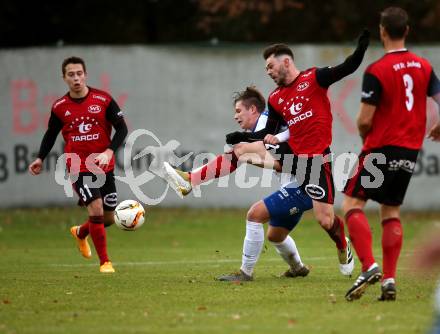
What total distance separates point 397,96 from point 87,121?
5.08m

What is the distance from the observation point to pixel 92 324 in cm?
781

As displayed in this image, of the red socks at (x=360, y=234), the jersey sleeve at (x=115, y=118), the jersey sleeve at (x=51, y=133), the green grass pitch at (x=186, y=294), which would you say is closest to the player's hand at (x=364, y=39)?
the red socks at (x=360, y=234)

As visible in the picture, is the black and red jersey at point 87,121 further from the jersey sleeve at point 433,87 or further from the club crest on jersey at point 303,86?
the jersey sleeve at point 433,87

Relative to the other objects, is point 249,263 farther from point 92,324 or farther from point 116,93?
point 116,93

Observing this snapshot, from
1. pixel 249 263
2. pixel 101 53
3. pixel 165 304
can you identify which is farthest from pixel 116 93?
pixel 165 304

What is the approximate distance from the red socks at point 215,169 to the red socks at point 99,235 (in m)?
1.28

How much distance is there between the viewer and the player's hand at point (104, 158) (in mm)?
11930

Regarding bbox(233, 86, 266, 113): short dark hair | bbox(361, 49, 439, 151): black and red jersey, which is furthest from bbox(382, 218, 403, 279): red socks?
bbox(233, 86, 266, 113): short dark hair

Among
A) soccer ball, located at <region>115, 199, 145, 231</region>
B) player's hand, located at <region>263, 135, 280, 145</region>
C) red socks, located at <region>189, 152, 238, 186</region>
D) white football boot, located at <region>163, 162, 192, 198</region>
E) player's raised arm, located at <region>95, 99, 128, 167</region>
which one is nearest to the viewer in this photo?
player's hand, located at <region>263, 135, 280, 145</region>

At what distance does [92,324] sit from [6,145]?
13168mm

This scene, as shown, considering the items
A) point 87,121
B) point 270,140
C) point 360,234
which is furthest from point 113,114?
point 360,234

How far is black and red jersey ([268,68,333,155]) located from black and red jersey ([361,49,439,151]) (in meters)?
1.86

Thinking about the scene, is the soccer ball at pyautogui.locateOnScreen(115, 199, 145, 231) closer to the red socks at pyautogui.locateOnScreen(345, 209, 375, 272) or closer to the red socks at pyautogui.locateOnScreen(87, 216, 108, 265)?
the red socks at pyautogui.locateOnScreen(87, 216, 108, 265)

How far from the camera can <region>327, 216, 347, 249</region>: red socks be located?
11.0m
